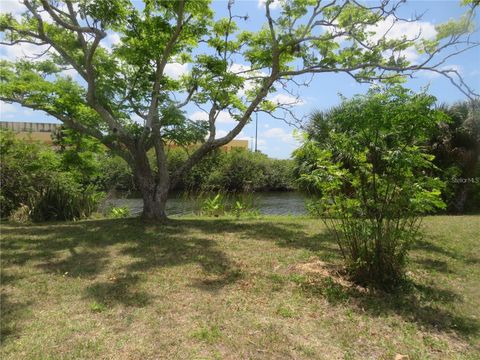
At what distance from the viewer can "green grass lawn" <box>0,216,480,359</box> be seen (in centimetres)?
302

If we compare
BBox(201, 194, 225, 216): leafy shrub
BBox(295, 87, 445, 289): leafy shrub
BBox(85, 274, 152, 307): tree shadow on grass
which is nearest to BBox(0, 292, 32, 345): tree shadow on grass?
BBox(85, 274, 152, 307): tree shadow on grass

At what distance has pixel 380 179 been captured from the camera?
13.4 ft

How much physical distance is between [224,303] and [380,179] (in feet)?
6.59

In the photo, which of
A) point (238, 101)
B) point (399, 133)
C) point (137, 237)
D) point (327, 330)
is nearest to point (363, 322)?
point (327, 330)

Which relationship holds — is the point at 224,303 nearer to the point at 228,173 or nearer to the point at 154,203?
the point at 154,203

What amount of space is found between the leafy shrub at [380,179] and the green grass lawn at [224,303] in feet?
1.12

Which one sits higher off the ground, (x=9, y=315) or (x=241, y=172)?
(x=241, y=172)

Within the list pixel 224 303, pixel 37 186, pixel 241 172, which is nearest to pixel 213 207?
pixel 37 186

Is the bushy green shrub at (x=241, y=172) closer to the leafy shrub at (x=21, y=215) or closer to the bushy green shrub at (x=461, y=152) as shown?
the leafy shrub at (x=21, y=215)

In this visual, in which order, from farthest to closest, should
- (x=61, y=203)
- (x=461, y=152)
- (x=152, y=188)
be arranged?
(x=461, y=152) → (x=61, y=203) → (x=152, y=188)

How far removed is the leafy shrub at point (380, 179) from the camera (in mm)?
3711

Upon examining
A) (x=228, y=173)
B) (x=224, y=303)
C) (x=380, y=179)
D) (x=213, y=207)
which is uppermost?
(x=228, y=173)

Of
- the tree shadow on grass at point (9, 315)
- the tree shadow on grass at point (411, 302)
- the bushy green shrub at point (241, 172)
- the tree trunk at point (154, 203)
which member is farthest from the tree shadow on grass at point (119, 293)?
the bushy green shrub at point (241, 172)

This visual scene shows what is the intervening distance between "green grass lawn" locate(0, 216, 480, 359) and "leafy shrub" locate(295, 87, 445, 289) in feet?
1.12
